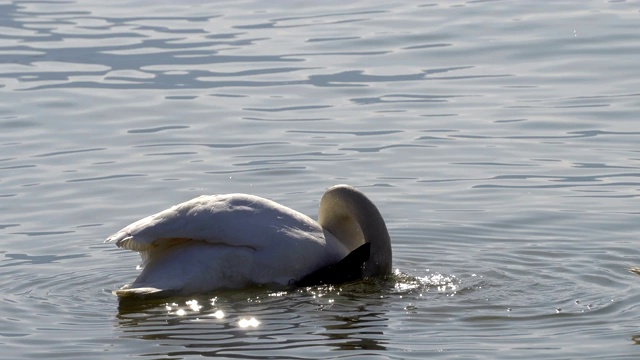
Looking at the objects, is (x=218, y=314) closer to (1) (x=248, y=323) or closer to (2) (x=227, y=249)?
(1) (x=248, y=323)

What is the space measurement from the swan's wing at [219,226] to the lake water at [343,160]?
0.35m

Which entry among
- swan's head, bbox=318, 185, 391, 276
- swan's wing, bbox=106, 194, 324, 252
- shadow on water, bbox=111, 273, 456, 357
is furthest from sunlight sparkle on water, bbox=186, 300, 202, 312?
swan's head, bbox=318, 185, 391, 276

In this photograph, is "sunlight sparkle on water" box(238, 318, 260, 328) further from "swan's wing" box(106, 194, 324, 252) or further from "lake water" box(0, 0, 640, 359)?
"swan's wing" box(106, 194, 324, 252)

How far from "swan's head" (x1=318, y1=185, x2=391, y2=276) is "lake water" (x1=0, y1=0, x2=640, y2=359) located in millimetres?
256

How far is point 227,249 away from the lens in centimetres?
1005

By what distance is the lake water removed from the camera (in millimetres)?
9406

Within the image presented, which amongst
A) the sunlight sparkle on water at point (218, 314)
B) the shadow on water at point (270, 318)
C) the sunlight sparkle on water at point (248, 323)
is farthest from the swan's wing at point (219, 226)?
the sunlight sparkle on water at point (248, 323)

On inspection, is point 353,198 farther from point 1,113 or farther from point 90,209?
point 1,113

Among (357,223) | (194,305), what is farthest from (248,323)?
(357,223)

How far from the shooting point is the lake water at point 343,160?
370 inches

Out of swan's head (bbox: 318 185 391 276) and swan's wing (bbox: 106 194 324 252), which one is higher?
swan's wing (bbox: 106 194 324 252)

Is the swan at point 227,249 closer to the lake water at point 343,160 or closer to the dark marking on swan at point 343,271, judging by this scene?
the dark marking on swan at point 343,271

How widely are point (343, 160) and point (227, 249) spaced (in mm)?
4314

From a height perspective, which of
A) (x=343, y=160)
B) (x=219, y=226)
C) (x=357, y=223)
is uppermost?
(x=219, y=226)
